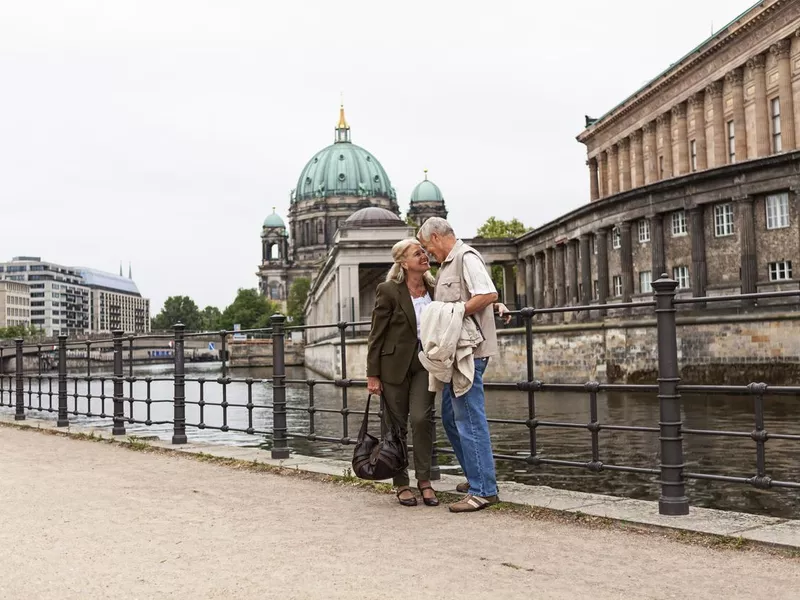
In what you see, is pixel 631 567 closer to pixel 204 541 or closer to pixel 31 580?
pixel 204 541

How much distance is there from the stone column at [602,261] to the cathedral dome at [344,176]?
359 ft

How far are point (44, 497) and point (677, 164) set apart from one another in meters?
54.4

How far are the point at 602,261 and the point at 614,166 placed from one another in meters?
23.1

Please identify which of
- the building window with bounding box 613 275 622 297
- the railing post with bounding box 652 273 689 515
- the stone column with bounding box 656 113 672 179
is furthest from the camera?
the stone column with bounding box 656 113 672 179

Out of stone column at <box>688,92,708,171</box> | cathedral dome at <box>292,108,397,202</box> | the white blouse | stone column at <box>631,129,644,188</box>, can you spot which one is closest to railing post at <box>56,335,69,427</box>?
the white blouse

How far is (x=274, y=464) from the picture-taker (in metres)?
10.2

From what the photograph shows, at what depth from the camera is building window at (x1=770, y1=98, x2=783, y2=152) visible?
47.4 meters

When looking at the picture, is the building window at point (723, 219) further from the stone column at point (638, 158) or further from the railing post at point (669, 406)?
the railing post at point (669, 406)

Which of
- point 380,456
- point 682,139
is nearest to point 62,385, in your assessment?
point 380,456

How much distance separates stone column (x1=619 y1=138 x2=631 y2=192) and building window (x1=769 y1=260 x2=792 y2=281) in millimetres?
29118

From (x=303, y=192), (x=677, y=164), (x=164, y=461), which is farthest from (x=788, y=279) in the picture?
(x=303, y=192)

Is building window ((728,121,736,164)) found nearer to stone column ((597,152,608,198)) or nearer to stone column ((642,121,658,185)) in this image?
stone column ((642,121,658,185))

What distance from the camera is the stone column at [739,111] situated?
50.2m

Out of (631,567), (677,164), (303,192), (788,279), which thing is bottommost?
(631,567)
